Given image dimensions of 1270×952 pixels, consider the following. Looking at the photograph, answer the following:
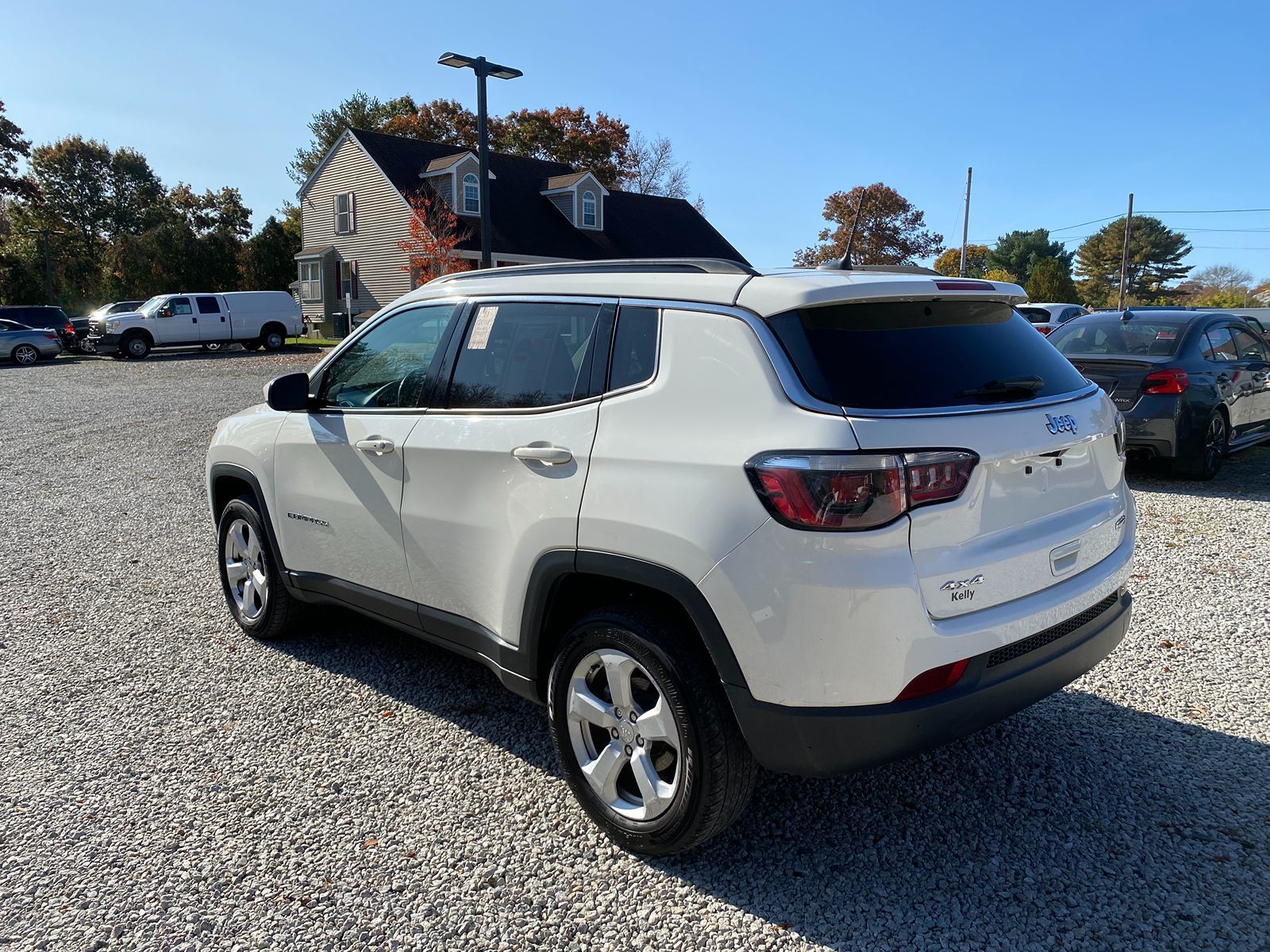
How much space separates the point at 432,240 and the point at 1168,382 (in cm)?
2789

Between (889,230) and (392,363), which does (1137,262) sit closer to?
(889,230)

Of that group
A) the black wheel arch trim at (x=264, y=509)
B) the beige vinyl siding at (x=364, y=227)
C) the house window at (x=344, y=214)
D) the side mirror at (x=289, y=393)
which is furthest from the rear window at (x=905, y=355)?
the house window at (x=344, y=214)

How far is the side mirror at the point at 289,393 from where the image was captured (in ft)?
14.1

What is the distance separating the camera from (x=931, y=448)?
2518mm

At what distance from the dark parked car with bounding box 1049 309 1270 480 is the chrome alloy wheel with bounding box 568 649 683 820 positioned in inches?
280

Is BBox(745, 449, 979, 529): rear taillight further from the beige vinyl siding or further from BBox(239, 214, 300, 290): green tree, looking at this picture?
BBox(239, 214, 300, 290): green tree

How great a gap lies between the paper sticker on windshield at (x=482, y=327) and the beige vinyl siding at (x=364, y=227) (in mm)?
32326

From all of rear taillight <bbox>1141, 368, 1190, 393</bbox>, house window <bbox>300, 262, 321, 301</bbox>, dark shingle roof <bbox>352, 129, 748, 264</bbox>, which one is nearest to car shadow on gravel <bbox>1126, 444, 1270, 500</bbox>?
rear taillight <bbox>1141, 368, 1190, 393</bbox>

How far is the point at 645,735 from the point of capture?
2918 mm

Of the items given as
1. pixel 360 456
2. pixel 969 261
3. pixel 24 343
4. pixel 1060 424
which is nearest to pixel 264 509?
pixel 360 456

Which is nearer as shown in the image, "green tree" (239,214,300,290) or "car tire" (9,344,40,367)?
"car tire" (9,344,40,367)

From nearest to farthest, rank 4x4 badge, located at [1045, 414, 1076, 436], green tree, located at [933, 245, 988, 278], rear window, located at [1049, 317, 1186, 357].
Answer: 4x4 badge, located at [1045, 414, 1076, 436] → rear window, located at [1049, 317, 1186, 357] → green tree, located at [933, 245, 988, 278]

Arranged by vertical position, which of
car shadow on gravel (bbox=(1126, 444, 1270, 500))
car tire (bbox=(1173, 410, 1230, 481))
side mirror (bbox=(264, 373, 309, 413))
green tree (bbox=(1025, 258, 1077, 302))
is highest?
green tree (bbox=(1025, 258, 1077, 302))

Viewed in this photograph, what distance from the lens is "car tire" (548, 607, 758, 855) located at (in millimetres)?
2748
